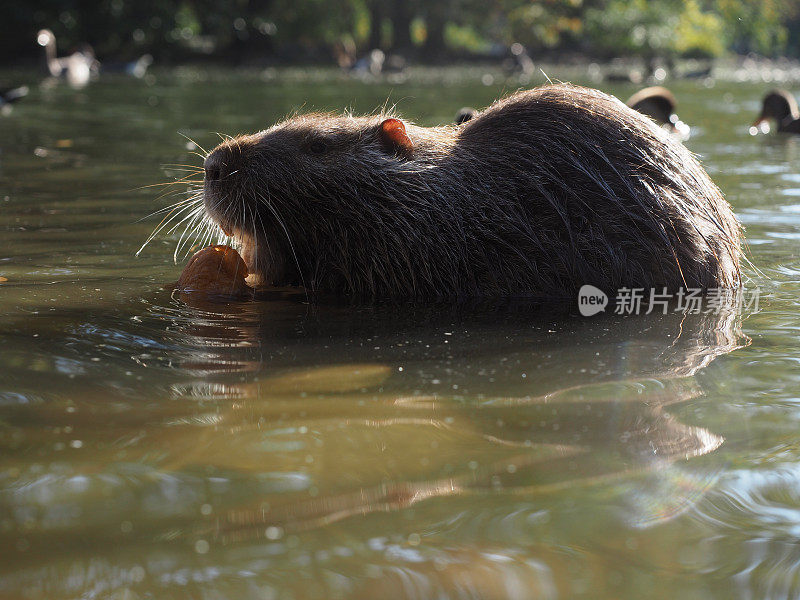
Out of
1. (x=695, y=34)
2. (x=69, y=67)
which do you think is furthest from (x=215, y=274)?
(x=695, y=34)

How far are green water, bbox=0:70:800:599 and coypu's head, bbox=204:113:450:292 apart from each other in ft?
0.96

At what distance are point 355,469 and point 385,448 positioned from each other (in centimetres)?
16

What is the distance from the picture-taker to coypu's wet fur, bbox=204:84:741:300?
462 centimetres

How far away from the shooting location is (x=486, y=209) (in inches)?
184

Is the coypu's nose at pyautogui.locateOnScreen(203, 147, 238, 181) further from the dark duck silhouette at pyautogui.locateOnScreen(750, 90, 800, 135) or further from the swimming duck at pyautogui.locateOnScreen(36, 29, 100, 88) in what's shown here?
the swimming duck at pyautogui.locateOnScreen(36, 29, 100, 88)

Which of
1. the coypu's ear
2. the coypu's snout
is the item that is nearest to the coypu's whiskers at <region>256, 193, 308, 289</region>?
the coypu's snout

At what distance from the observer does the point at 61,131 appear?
39.6 feet

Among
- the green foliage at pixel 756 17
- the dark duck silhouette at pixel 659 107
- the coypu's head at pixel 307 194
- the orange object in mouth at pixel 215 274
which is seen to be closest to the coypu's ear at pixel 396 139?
the coypu's head at pixel 307 194

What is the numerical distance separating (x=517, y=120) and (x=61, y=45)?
27238 millimetres

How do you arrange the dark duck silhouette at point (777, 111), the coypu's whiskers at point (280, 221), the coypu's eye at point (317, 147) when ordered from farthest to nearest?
the dark duck silhouette at point (777, 111) → the coypu's eye at point (317, 147) → the coypu's whiskers at point (280, 221)

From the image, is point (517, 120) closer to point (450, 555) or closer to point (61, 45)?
point (450, 555)

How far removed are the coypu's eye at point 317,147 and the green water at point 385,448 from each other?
2.47 ft

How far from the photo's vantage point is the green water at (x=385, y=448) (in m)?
2.00

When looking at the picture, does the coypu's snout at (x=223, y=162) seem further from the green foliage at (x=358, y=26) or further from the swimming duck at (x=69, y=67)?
the green foliage at (x=358, y=26)
